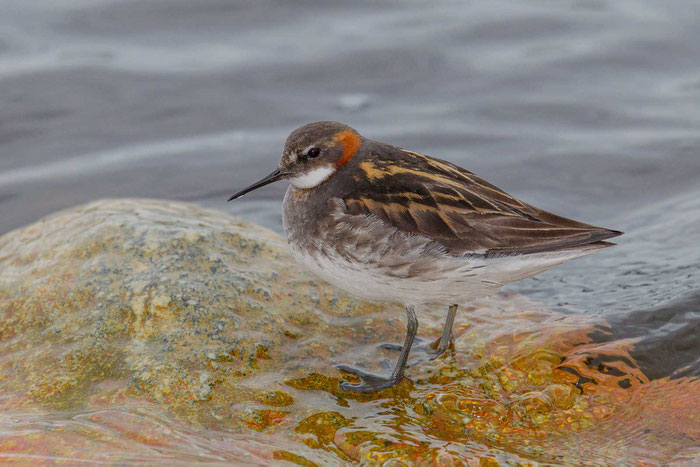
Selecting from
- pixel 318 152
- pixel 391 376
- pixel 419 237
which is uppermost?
pixel 318 152

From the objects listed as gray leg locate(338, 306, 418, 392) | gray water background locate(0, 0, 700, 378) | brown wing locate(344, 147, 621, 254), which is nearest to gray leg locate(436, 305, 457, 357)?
gray leg locate(338, 306, 418, 392)

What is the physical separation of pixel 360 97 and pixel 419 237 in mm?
6237

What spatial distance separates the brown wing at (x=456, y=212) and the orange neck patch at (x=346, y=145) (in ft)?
0.68

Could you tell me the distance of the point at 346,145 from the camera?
5766 mm

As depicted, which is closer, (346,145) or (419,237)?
(419,237)

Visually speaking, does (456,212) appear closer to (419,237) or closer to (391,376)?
(419,237)

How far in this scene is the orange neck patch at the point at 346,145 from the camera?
576 cm

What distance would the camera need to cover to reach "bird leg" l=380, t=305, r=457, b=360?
5633 mm

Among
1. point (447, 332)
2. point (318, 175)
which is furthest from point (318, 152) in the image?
point (447, 332)

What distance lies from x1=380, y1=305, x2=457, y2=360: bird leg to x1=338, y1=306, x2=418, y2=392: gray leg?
0.63 ft

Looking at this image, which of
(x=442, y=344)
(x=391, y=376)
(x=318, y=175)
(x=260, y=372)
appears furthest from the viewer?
(x=318, y=175)

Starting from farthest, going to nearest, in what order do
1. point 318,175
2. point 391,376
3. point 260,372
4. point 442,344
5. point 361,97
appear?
point 361,97 → point 318,175 → point 442,344 → point 391,376 → point 260,372

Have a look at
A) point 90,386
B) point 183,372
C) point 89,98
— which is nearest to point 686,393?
point 183,372

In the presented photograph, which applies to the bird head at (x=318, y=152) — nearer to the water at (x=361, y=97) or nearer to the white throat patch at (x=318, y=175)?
the white throat patch at (x=318, y=175)
